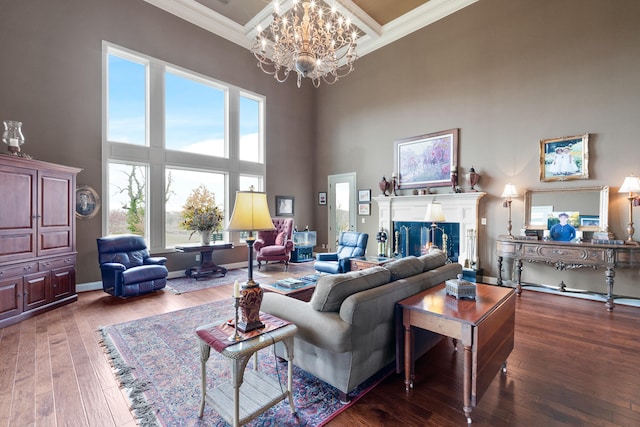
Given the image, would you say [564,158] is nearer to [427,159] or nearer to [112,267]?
[427,159]

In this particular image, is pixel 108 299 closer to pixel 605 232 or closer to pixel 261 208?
pixel 261 208

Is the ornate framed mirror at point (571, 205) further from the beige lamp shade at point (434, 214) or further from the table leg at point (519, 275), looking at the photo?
the beige lamp shade at point (434, 214)

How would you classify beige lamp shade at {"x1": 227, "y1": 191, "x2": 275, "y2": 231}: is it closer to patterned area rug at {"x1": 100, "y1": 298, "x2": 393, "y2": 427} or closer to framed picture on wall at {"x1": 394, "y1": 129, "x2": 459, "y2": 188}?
patterned area rug at {"x1": 100, "y1": 298, "x2": 393, "y2": 427}

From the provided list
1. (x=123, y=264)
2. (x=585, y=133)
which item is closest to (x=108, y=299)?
(x=123, y=264)

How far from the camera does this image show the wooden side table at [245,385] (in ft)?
5.09

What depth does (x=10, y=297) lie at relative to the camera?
10.9ft

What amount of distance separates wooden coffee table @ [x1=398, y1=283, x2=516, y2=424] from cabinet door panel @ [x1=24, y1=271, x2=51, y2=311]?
4465 mm

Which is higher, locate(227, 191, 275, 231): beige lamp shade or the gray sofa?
locate(227, 191, 275, 231): beige lamp shade

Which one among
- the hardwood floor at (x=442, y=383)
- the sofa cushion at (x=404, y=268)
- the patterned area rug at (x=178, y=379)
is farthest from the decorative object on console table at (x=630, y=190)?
the patterned area rug at (x=178, y=379)

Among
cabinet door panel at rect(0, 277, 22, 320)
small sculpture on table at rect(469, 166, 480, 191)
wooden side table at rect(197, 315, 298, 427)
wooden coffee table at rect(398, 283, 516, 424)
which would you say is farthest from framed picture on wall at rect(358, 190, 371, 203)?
cabinet door panel at rect(0, 277, 22, 320)

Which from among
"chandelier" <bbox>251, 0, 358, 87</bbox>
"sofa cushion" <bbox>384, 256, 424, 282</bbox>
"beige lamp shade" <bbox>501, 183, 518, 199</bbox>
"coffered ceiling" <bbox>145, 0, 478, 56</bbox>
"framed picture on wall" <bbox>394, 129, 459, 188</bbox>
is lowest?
"sofa cushion" <bbox>384, 256, 424, 282</bbox>

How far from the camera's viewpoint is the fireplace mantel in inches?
212

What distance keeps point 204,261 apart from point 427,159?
5.15m

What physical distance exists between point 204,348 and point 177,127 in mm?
5481
